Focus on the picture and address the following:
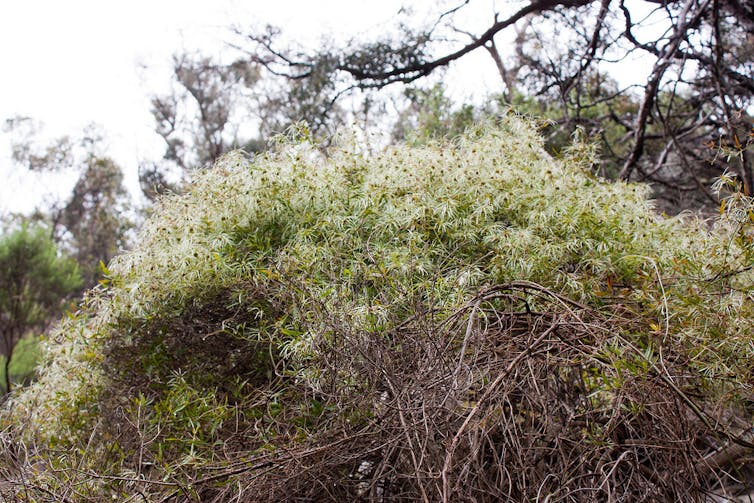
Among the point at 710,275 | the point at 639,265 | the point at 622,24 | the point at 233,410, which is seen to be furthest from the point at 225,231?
the point at 622,24

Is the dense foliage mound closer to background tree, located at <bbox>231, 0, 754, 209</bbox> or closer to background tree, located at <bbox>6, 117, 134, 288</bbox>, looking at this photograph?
background tree, located at <bbox>231, 0, 754, 209</bbox>

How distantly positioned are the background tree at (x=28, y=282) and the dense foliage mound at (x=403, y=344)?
597 centimetres

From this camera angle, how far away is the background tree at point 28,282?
26.5ft

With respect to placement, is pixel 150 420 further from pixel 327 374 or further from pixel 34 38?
pixel 34 38

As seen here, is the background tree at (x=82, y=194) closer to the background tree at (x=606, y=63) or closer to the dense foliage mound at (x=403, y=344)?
the background tree at (x=606, y=63)

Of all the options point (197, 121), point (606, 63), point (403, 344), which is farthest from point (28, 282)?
point (403, 344)

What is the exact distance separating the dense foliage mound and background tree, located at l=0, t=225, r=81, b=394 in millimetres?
5968

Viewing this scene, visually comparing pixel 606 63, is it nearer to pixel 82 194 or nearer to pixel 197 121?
pixel 197 121

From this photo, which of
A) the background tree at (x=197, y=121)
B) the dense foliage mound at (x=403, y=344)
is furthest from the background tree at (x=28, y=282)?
the dense foliage mound at (x=403, y=344)

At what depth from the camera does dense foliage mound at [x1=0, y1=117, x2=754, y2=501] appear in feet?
5.33

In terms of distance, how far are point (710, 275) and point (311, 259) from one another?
1450 mm

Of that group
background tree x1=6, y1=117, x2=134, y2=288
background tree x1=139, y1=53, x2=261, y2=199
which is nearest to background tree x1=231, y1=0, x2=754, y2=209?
background tree x1=139, y1=53, x2=261, y2=199

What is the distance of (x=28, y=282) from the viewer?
842 cm

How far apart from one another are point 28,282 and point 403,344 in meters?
8.32
